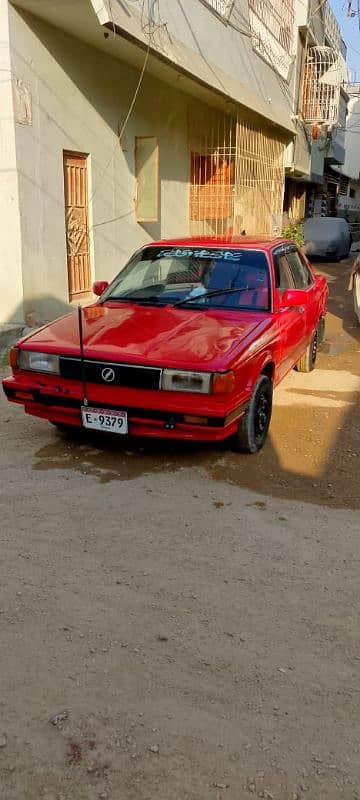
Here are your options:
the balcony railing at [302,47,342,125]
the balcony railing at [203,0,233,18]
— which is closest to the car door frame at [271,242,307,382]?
the balcony railing at [203,0,233,18]

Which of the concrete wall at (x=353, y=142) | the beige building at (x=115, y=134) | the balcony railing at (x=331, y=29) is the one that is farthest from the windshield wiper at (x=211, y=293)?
the concrete wall at (x=353, y=142)

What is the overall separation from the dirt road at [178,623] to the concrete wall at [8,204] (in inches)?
141

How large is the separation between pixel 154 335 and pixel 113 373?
0.44 metres

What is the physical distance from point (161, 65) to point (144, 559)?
28.8 feet

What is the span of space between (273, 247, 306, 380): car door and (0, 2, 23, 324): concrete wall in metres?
3.45

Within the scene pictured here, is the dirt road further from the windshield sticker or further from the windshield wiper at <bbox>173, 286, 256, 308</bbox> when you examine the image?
the windshield sticker

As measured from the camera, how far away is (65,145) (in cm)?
855

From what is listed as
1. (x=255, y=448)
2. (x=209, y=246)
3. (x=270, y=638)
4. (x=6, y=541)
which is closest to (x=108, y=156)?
(x=209, y=246)

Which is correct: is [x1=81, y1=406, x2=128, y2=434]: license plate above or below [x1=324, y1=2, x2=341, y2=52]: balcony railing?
below

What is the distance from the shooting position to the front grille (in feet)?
13.3

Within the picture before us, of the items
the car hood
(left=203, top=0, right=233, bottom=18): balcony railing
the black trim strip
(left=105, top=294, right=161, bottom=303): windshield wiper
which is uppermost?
(left=203, top=0, right=233, bottom=18): balcony railing

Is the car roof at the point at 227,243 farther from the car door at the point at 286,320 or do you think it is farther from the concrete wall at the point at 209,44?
the concrete wall at the point at 209,44

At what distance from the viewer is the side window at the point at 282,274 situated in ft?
17.7

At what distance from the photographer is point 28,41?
7.58 m
